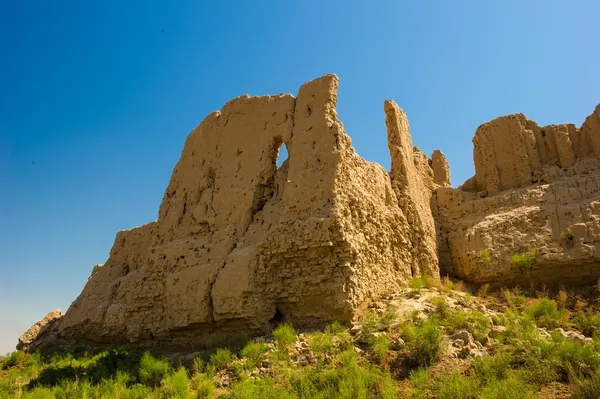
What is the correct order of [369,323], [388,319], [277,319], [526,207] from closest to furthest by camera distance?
[369,323], [388,319], [277,319], [526,207]

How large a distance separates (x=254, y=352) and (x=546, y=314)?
18.6ft

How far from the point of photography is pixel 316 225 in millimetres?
8797

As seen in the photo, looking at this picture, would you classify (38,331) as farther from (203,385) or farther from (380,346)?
(380,346)

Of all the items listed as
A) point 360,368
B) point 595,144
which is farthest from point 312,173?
point 595,144

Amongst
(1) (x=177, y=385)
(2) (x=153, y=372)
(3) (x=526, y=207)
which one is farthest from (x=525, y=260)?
(2) (x=153, y=372)

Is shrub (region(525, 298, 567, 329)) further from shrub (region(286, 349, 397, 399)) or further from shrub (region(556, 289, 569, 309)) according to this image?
shrub (region(286, 349, 397, 399))

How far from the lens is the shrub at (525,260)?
1045 centimetres

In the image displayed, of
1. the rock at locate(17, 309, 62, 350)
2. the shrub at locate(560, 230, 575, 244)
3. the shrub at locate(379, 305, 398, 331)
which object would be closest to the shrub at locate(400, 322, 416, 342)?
the shrub at locate(379, 305, 398, 331)

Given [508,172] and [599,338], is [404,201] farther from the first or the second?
[599,338]

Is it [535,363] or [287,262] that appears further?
[287,262]

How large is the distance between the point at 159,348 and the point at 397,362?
6.02 m

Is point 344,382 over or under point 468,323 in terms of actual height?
under

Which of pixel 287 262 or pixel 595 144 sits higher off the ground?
pixel 595 144

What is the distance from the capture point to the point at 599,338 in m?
7.43
